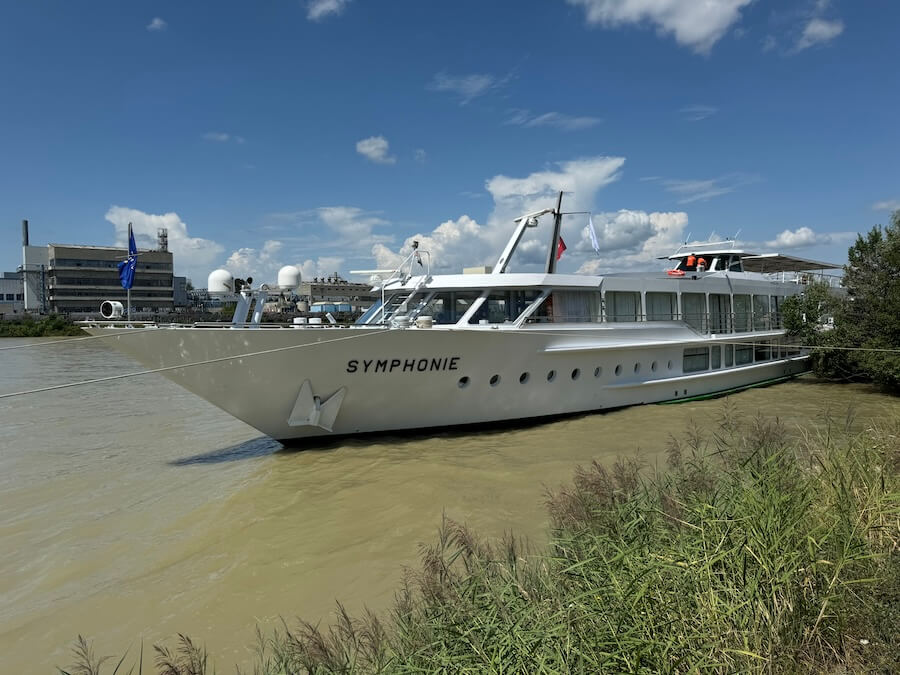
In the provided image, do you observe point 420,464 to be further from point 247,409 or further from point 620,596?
point 620,596

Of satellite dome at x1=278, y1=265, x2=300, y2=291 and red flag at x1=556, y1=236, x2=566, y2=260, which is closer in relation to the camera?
satellite dome at x1=278, y1=265, x2=300, y2=291

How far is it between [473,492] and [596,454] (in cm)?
289

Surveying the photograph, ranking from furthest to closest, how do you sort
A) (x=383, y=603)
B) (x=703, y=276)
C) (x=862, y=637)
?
(x=703, y=276)
(x=383, y=603)
(x=862, y=637)

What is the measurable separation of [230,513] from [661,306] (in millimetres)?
11657

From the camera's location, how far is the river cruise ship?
345 inches

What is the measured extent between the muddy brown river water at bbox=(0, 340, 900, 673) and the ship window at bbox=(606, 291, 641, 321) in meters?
2.36

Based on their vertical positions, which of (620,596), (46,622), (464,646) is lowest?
(46,622)

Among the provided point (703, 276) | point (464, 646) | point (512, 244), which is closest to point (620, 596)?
point (464, 646)

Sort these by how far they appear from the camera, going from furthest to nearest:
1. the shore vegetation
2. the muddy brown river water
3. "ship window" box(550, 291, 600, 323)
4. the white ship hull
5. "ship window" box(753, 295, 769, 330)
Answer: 1. the shore vegetation
2. "ship window" box(753, 295, 769, 330)
3. "ship window" box(550, 291, 600, 323)
4. the white ship hull
5. the muddy brown river water

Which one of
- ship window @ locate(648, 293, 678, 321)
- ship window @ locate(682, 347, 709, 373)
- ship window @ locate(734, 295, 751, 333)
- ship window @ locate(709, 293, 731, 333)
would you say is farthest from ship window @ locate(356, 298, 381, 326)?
ship window @ locate(734, 295, 751, 333)

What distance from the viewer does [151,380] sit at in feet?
74.6

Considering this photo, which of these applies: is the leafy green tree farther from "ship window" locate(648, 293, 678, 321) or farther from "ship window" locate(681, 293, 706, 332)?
"ship window" locate(648, 293, 678, 321)

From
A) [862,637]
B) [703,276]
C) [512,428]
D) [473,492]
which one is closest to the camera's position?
[862,637]

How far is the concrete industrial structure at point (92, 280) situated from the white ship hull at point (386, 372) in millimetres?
66715
